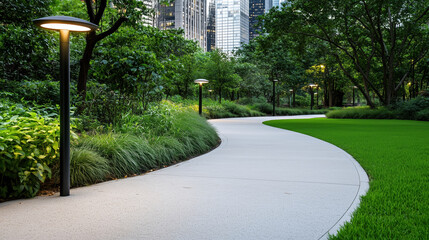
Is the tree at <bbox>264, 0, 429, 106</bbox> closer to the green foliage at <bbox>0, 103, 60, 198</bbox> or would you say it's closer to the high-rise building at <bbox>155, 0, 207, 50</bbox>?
the green foliage at <bbox>0, 103, 60, 198</bbox>

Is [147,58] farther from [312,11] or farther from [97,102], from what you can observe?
[312,11]

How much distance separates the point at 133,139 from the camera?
19.8ft

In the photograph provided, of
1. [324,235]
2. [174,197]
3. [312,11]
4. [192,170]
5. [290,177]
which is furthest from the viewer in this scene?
[312,11]

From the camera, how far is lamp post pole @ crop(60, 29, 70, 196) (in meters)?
3.97

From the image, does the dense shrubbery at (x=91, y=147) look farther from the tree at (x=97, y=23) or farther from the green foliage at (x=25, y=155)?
the tree at (x=97, y=23)

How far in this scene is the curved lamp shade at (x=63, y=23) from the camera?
378cm

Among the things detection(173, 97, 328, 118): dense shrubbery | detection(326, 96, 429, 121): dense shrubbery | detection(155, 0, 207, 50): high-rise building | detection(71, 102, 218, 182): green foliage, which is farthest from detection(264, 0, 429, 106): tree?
detection(155, 0, 207, 50): high-rise building

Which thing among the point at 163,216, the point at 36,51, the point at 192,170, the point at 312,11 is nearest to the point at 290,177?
the point at 192,170

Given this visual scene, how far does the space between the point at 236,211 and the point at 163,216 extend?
809 millimetres

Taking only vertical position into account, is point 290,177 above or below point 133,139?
below

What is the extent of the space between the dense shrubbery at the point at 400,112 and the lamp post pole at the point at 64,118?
947 inches

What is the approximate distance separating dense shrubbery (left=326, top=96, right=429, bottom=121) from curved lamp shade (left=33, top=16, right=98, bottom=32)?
23963 mm

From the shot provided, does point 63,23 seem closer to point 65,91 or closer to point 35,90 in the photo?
point 65,91

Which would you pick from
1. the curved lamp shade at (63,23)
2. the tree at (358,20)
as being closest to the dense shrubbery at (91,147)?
the curved lamp shade at (63,23)
